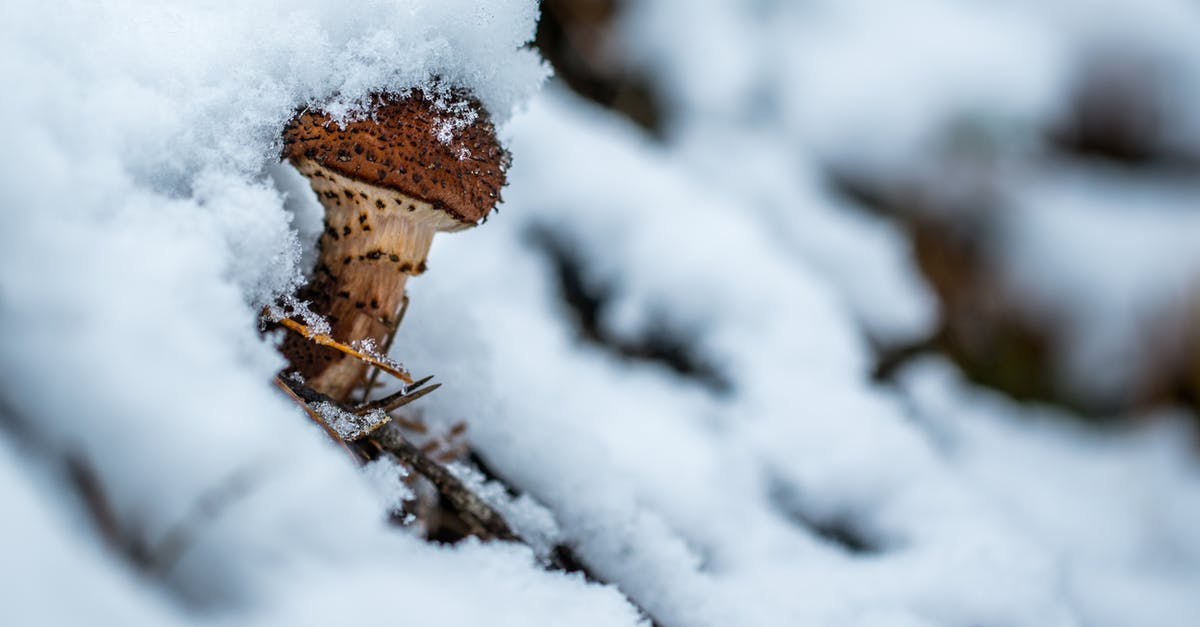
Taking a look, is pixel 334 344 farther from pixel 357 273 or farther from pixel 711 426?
pixel 711 426

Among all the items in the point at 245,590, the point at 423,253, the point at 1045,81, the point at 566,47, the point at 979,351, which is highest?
the point at 1045,81

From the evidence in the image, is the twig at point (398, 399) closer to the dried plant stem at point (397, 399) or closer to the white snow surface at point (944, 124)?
the dried plant stem at point (397, 399)

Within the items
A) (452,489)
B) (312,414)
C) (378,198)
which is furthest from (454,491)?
(378,198)

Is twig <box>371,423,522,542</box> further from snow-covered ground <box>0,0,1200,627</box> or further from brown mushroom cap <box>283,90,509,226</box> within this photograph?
brown mushroom cap <box>283,90,509,226</box>

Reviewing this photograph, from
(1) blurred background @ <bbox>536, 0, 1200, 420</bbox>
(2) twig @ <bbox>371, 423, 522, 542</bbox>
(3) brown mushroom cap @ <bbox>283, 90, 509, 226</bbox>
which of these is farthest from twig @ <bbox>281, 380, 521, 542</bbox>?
(1) blurred background @ <bbox>536, 0, 1200, 420</bbox>

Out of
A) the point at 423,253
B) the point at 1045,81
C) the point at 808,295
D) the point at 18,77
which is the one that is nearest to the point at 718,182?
the point at 808,295

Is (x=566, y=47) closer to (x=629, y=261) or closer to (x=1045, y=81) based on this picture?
(x=629, y=261)
